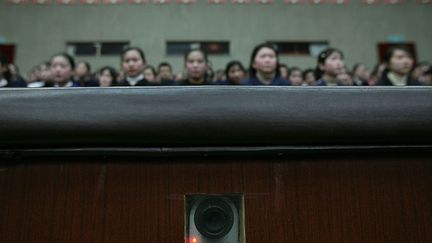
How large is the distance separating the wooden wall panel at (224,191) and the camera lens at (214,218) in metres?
0.03

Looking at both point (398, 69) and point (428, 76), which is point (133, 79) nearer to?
point (398, 69)

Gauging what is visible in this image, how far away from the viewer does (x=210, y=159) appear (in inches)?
23.8

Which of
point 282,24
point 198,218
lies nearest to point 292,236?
point 198,218

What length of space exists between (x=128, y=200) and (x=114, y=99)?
Answer: 0.49 ft

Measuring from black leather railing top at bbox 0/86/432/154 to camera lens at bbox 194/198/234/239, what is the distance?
10 centimetres

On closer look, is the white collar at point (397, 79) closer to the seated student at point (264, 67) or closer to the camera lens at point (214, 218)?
the seated student at point (264, 67)

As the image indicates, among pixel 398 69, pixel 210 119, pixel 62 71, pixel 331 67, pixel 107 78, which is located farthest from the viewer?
pixel 107 78

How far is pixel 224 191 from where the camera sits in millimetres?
606

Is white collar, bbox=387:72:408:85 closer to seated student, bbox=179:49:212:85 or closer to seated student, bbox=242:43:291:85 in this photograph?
seated student, bbox=242:43:291:85

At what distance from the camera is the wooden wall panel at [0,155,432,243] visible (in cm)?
59

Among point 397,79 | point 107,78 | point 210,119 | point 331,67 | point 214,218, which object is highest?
point 107,78

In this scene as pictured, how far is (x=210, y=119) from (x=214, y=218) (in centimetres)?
16

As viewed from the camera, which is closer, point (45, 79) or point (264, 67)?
point (264, 67)

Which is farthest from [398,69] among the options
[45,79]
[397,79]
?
[45,79]
